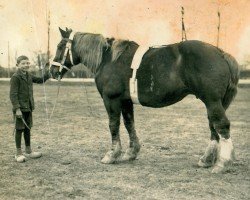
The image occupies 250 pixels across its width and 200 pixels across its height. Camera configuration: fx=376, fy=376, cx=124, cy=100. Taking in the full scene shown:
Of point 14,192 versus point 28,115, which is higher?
point 28,115

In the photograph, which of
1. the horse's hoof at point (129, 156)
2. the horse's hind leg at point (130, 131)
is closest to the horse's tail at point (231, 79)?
the horse's hind leg at point (130, 131)

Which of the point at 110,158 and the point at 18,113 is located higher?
the point at 18,113

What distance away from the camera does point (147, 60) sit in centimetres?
570

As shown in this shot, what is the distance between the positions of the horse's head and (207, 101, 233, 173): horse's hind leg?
2534 millimetres

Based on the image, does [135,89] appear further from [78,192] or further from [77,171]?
[78,192]

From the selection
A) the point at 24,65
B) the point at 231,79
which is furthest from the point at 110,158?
the point at 231,79

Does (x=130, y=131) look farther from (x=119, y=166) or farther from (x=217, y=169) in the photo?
(x=217, y=169)

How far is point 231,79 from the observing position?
215 inches

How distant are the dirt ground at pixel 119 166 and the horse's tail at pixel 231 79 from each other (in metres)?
1.02

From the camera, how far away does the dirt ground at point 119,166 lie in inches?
180

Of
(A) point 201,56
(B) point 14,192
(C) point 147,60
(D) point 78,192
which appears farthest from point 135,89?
(B) point 14,192

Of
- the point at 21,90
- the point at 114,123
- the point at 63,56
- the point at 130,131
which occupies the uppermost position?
the point at 63,56

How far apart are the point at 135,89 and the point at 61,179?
1722mm

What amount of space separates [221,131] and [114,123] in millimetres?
1712
